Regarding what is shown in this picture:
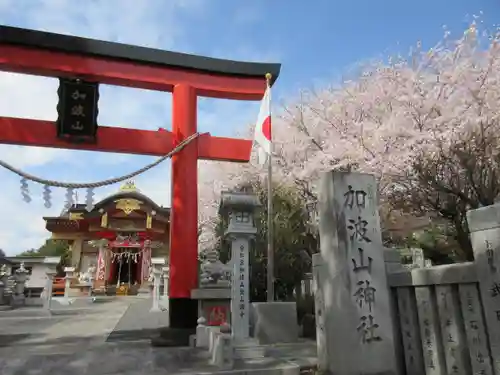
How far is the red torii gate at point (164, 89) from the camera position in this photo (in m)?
7.50

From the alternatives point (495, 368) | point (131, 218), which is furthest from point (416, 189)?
point (131, 218)

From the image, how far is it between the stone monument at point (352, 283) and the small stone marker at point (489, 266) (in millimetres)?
1349

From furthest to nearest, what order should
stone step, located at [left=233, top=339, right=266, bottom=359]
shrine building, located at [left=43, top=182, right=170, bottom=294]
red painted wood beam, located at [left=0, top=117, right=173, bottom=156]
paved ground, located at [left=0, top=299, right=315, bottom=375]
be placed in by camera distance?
shrine building, located at [left=43, top=182, right=170, bottom=294] → red painted wood beam, located at [left=0, top=117, right=173, bottom=156] → stone step, located at [left=233, top=339, right=266, bottom=359] → paved ground, located at [left=0, top=299, right=315, bottom=375]

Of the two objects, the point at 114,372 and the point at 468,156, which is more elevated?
the point at 468,156

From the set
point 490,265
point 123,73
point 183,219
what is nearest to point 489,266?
point 490,265

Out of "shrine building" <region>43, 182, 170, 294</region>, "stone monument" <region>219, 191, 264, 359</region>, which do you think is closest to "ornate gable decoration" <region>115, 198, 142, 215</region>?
"shrine building" <region>43, 182, 170, 294</region>

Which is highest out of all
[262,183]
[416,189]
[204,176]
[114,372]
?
[204,176]

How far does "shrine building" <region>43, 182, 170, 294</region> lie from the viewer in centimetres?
2877

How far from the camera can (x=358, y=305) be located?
15.8ft

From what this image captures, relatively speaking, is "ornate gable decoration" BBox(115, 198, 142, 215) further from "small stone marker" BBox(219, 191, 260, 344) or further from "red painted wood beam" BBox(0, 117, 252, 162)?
"small stone marker" BBox(219, 191, 260, 344)

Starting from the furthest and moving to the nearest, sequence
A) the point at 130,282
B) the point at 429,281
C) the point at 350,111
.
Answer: the point at 130,282, the point at 350,111, the point at 429,281

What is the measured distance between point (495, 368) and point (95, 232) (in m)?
29.5

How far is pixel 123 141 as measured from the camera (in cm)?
798

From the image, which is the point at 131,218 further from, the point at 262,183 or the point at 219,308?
the point at 219,308
